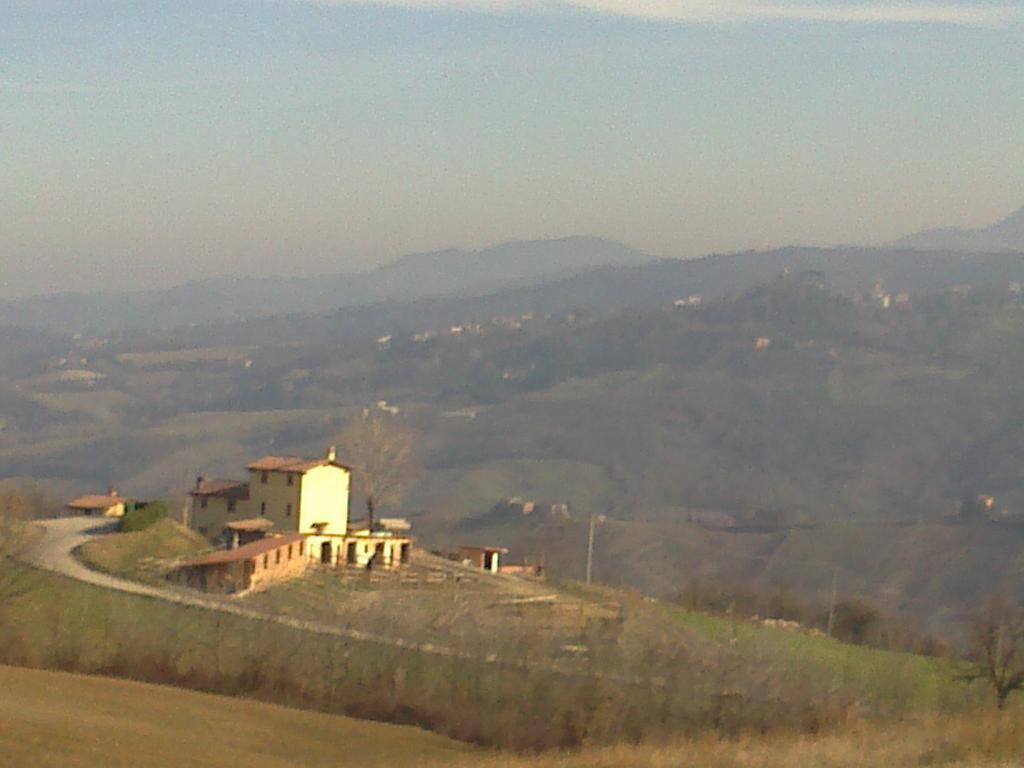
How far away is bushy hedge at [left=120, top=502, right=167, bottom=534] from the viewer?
57.0 metres

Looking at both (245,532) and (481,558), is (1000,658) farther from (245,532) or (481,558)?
(481,558)

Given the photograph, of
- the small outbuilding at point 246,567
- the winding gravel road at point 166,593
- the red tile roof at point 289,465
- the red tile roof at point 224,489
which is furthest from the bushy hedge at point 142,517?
the small outbuilding at point 246,567

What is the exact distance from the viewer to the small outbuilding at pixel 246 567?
164 ft

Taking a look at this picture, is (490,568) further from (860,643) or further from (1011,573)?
(1011,573)

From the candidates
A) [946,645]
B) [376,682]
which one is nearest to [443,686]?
[376,682]

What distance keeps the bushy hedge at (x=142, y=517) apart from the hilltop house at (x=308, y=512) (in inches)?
87.6

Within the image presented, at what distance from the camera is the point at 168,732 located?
26.2 meters

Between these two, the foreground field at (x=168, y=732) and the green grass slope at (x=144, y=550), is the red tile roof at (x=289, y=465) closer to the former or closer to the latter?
the green grass slope at (x=144, y=550)

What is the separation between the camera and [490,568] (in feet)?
211

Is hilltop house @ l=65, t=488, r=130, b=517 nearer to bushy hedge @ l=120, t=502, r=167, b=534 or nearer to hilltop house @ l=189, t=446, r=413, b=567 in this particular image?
hilltop house @ l=189, t=446, r=413, b=567

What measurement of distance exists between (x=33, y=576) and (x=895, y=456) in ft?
532

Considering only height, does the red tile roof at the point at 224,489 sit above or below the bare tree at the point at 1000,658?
above

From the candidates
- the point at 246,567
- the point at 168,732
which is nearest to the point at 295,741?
the point at 168,732

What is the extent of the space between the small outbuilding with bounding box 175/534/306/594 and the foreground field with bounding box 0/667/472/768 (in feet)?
54.9
